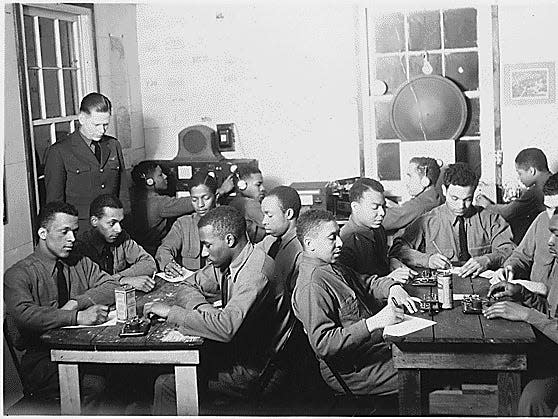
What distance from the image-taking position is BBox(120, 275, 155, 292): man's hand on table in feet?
9.75

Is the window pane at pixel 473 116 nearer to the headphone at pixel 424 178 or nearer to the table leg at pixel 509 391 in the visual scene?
the headphone at pixel 424 178

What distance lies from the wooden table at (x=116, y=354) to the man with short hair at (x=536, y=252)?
1211 mm

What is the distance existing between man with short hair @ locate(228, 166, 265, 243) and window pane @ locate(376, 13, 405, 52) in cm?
70

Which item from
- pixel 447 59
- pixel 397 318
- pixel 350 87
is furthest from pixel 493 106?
pixel 397 318

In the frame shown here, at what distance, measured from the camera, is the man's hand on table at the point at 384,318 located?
257 centimetres

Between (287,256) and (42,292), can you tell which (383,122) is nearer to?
(287,256)

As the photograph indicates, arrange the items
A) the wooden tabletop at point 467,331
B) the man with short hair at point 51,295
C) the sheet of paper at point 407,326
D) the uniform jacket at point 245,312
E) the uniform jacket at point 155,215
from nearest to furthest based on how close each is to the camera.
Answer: the wooden tabletop at point 467,331 → the sheet of paper at point 407,326 → the uniform jacket at point 245,312 → the man with short hair at point 51,295 → the uniform jacket at point 155,215

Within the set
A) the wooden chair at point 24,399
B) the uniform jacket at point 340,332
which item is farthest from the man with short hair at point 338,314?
the wooden chair at point 24,399

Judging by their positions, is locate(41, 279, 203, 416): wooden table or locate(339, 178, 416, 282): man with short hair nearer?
locate(41, 279, 203, 416): wooden table

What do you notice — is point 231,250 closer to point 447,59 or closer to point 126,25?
point 126,25

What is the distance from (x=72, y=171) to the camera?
2.93m

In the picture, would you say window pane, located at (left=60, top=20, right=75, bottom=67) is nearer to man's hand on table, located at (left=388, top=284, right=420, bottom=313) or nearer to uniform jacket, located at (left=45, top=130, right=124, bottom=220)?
uniform jacket, located at (left=45, top=130, right=124, bottom=220)

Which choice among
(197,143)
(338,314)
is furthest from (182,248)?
(338,314)

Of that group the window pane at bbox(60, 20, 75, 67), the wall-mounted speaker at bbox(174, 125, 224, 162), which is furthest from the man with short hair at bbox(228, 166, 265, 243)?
the window pane at bbox(60, 20, 75, 67)
